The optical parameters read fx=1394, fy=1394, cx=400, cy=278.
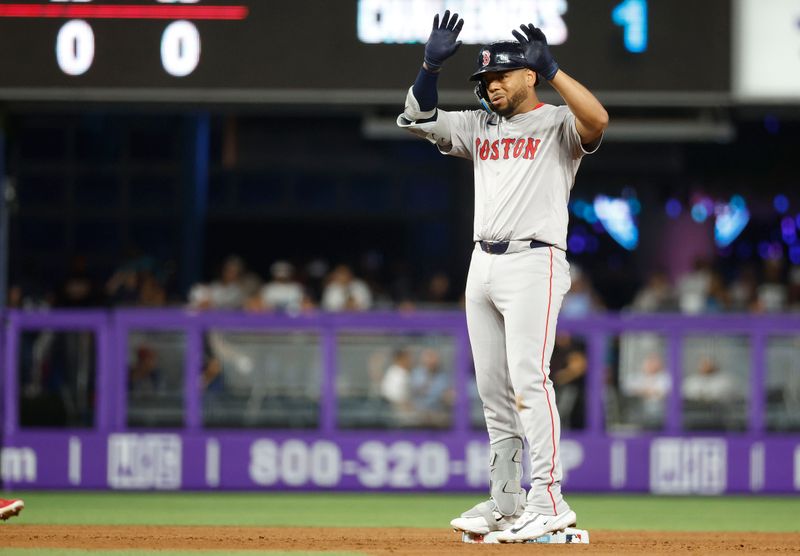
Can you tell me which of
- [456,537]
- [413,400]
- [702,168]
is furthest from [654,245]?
[456,537]

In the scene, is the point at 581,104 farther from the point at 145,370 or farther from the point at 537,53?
the point at 145,370

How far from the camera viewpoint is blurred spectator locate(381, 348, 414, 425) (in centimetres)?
1210

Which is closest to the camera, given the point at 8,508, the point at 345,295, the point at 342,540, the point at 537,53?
the point at 537,53

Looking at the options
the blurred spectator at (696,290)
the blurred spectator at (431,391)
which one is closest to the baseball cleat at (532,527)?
the blurred spectator at (431,391)

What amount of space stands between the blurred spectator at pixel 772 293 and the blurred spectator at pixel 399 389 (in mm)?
3327

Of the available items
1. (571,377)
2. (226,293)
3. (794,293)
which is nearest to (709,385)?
(571,377)

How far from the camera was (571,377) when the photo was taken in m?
12.2

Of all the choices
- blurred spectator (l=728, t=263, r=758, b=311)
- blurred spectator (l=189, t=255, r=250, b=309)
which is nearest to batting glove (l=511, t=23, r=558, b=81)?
blurred spectator (l=189, t=255, r=250, b=309)

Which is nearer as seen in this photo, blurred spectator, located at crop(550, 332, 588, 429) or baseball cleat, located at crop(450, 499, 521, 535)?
baseball cleat, located at crop(450, 499, 521, 535)

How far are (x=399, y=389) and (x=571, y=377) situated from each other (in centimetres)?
151

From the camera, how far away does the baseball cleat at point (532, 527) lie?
5539mm

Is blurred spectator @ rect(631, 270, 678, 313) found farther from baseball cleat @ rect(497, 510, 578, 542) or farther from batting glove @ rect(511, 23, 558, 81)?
batting glove @ rect(511, 23, 558, 81)

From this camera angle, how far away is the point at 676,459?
39.9 feet

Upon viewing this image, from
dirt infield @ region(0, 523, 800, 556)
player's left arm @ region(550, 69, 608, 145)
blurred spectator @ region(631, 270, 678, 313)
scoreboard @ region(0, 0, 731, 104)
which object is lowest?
dirt infield @ region(0, 523, 800, 556)
